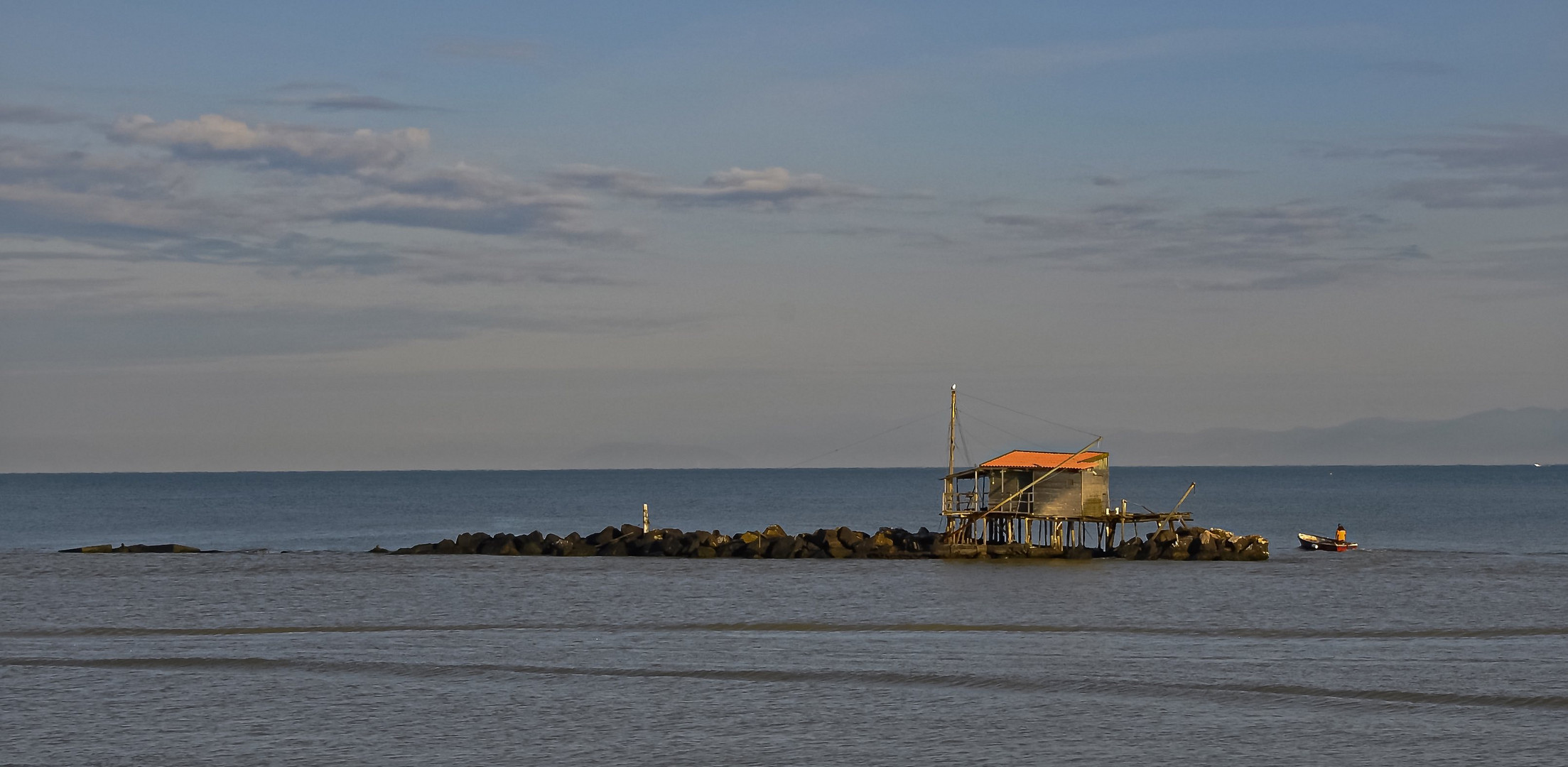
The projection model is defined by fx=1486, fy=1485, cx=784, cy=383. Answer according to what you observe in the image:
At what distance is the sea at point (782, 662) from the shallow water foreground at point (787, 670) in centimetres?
13

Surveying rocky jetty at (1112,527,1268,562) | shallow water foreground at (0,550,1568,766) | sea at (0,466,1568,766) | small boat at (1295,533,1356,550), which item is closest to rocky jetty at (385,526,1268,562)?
rocky jetty at (1112,527,1268,562)

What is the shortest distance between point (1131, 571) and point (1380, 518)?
69.0m

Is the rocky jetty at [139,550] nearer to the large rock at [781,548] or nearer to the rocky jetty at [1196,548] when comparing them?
the large rock at [781,548]

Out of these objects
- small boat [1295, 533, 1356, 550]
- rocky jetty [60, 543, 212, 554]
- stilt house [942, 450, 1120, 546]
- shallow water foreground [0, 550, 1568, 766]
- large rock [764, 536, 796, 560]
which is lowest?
shallow water foreground [0, 550, 1568, 766]

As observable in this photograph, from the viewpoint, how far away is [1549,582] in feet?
189

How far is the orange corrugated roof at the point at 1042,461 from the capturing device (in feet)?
224

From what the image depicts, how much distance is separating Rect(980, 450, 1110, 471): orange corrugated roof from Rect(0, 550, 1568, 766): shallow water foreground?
9855 millimetres

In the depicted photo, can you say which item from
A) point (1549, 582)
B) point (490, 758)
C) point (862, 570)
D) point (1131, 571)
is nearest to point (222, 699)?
point (490, 758)

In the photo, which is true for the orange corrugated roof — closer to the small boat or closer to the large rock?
the large rock

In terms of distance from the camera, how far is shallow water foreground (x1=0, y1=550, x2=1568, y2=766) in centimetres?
2478

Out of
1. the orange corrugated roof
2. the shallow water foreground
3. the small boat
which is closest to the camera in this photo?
the shallow water foreground

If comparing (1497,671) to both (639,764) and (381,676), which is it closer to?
(639,764)

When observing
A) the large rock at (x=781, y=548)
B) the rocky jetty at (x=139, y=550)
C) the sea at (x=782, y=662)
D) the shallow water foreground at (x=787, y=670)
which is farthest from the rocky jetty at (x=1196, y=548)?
the rocky jetty at (x=139, y=550)

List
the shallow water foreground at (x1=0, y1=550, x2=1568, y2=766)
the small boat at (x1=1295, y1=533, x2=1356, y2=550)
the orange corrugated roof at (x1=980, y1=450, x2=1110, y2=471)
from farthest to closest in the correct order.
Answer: the small boat at (x1=1295, y1=533, x2=1356, y2=550) < the orange corrugated roof at (x1=980, y1=450, x2=1110, y2=471) < the shallow water foreground at (x1=0, y1=550, x2=1568, y2=766)
